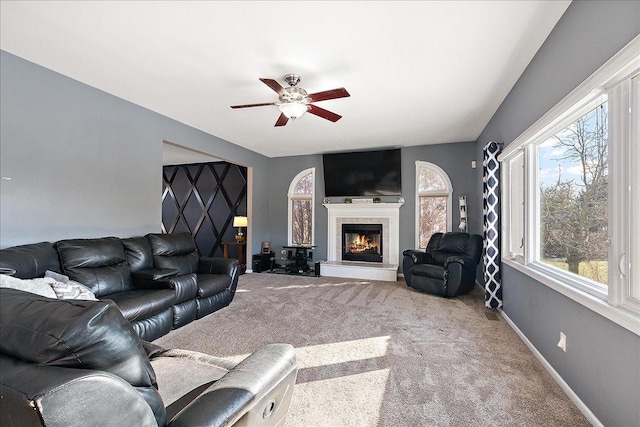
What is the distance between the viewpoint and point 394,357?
2562 millimetres

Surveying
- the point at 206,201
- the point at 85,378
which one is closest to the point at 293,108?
the point at 85,378

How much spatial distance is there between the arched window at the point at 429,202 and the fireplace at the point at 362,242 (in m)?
0.85

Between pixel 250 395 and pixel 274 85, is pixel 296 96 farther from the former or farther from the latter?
pixel 250 395

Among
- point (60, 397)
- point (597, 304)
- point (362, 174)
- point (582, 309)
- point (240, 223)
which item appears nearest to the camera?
point (60, 397)

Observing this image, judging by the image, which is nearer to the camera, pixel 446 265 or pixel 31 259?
pixel 31 259

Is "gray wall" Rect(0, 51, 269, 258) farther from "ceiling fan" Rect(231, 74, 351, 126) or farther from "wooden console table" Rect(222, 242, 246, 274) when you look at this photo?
"wooden console table" Rect(222, 242, 246, 274)

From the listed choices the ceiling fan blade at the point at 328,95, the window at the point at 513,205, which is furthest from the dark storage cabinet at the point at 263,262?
the window at the point at 513,205

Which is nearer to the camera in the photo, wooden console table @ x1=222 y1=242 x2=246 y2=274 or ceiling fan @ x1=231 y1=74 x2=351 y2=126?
ceiling fan @ x1=231 y1=74 x2=351 y2=126

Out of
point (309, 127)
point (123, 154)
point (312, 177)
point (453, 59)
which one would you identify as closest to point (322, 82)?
point (453, 59)

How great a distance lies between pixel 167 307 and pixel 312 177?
14.8ft

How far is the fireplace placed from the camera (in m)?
6.44

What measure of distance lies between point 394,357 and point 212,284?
226 centimetres

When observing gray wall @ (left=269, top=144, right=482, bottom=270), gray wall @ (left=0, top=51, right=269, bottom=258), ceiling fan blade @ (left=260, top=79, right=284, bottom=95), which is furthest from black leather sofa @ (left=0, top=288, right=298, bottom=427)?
gray wall @ (left=269, top=144, right=482, bottom=270)

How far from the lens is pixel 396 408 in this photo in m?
1.88
